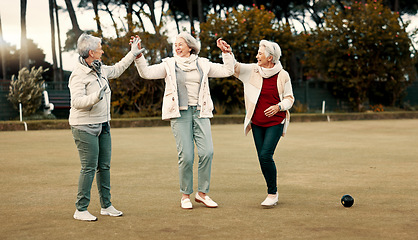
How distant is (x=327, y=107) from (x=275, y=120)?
21.0 m

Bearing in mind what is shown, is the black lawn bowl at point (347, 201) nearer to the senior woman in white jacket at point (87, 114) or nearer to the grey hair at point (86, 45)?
the senior woman in white jacket at point (87, 114)

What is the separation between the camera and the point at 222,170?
8.49 metres

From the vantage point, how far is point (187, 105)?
18.8 ft

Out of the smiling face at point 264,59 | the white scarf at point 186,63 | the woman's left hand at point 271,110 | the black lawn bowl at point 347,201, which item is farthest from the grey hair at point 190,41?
the black lawn bowl at point 347,201

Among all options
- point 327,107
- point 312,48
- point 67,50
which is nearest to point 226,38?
point 312,48

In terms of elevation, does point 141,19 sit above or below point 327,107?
above

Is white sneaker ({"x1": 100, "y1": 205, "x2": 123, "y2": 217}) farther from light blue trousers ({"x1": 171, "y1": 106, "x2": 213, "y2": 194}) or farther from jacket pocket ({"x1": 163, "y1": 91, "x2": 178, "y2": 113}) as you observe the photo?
jacket pocket ({"x1": 163, "y1": 91, "x2": 178, "y2": 113})

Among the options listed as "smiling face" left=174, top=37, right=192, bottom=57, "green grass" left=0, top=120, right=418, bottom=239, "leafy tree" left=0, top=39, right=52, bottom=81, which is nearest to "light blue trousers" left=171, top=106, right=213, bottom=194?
"green grass" left=0, top=120, right=418, bottom=239

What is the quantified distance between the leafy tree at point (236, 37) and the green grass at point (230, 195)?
11708mm

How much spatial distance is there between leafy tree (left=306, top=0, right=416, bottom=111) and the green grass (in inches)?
525

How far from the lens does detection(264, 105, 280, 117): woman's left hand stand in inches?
231

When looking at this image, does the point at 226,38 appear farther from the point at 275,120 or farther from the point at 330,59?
the point at 275,120

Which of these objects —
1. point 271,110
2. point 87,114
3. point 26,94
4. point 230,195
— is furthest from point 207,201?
point 26,94

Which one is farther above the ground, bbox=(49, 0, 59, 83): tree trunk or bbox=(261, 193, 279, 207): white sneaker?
bbox=(49, 0, 59, 83): tree trunk
